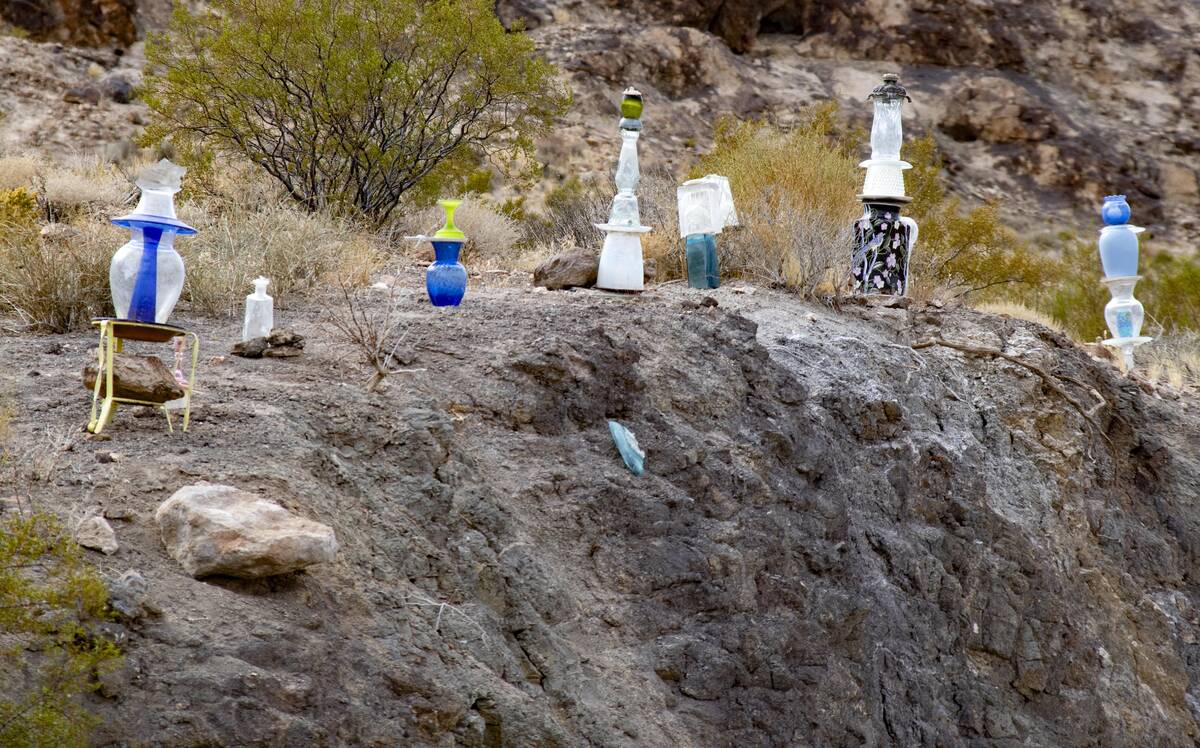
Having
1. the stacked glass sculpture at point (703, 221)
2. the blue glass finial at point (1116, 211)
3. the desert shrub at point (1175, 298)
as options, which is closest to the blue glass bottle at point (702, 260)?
the stacked glass sculpture at point (703, 221)

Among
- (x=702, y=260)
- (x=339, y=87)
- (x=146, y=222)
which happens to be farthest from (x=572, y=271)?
(x=146, y=222)

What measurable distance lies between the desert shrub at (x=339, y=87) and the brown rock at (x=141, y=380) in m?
5.09

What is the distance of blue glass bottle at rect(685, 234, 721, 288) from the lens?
25.5 feet

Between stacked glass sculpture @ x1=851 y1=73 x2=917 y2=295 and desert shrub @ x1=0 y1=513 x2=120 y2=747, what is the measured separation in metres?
5.97

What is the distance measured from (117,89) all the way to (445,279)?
42.1 ft

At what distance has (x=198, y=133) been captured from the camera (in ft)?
31.6

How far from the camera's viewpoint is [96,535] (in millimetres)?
3441

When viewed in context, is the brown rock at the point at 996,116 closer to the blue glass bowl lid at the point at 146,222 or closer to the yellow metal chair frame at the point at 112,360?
the blue glass bowl lid at the point at 146,222

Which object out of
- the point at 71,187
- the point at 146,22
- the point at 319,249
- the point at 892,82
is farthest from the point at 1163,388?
the point at 146,22

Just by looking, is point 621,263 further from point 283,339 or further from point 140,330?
point 140,330

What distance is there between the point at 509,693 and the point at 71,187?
7.69 m

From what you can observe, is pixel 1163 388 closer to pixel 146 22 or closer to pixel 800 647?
pixel 800 647

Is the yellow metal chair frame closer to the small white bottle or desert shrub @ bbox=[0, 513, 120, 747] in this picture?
desert shrub @ bbox=[0, 513, 120, 747]

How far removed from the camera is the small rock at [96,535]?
3.41 m
